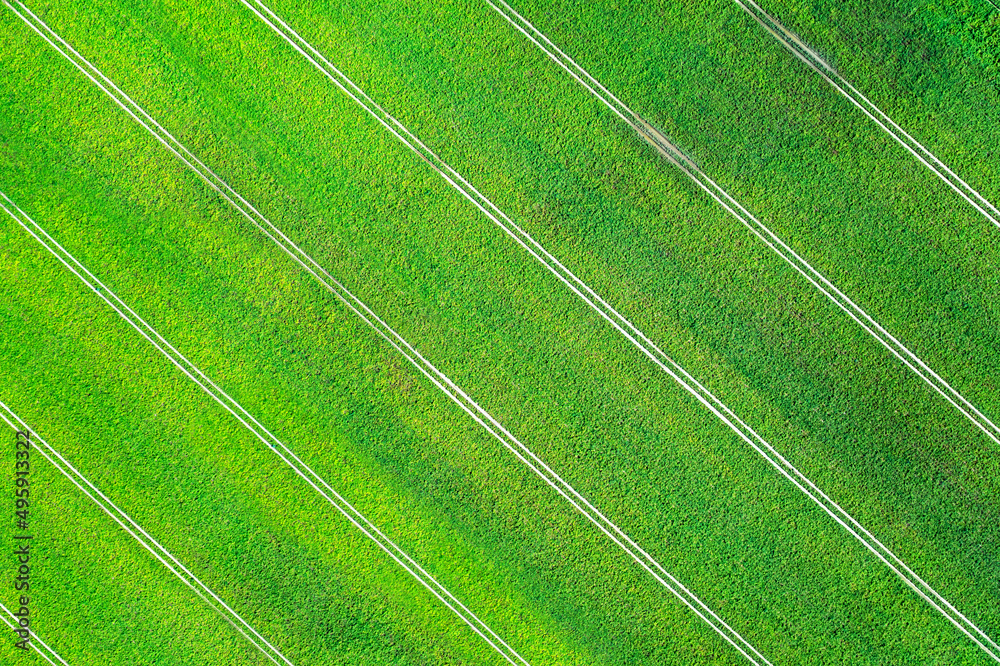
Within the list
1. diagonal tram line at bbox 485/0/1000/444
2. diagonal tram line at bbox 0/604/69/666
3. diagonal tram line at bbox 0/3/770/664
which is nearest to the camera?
diagonal tram line at bbox 485/0/1000/444

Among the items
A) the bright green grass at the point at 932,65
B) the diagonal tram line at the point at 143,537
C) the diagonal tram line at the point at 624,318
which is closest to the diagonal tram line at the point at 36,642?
the diagonal tram line at the point at 143,537

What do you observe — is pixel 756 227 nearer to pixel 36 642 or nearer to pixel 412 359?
pixel 412 359

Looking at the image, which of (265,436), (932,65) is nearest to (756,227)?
(932,65)

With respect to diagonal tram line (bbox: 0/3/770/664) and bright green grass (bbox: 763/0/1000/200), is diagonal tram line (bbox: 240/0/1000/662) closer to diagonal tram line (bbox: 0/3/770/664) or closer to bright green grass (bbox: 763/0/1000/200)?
diagonal tram line (bbox: 0/3/770/664)

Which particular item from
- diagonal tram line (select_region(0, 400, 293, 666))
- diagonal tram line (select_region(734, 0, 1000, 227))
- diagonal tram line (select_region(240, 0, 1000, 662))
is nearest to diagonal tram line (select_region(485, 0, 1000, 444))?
diagonal tram line (select_region(240, 0, 1000, 662))

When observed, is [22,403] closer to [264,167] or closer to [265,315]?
[265,315]
